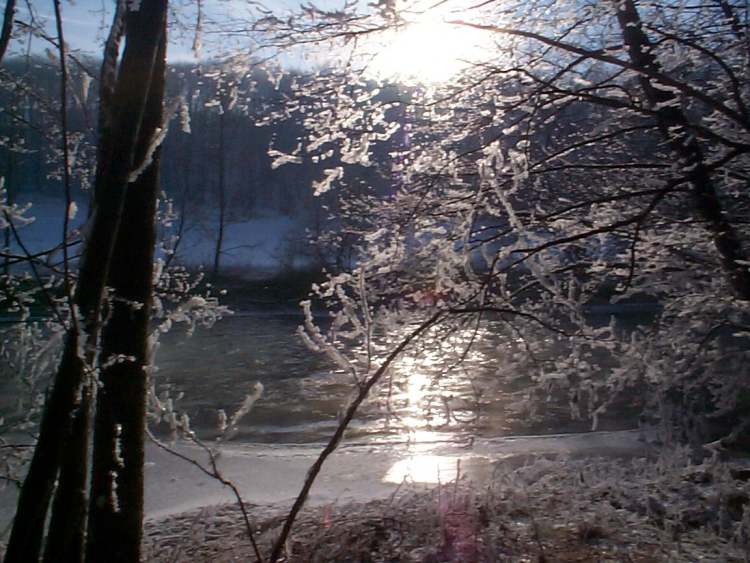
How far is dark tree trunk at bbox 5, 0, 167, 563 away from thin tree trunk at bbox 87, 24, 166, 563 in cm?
86

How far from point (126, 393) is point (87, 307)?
1234mm

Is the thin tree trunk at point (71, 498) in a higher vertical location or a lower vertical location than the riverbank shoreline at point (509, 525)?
higher

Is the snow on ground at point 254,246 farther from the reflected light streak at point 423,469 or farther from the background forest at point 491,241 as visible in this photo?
the background forest at point 491,241

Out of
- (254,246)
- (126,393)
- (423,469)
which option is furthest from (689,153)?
(254,246)

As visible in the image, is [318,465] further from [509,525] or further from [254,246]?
[254,246]

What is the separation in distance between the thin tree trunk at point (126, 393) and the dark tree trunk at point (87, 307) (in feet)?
2.83

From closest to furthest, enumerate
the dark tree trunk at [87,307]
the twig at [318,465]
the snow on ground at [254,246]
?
the twig at [318,465] < the dark tree trunk at [87,307] < the snow on ground at [254,246]

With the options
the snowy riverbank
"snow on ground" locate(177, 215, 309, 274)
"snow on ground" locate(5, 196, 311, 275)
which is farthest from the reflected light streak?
"snow on ground" locate(177, 215, 309, 274)

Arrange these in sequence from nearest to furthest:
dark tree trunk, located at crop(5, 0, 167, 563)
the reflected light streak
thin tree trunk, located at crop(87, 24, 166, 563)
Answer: dark tree trunk, located at crop(5, 0, 167, 563) → thin tree trunk, located at crop(87, 24, 166, 563) → the reflected light streak

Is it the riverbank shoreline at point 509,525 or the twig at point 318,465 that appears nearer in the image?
the twig at point 318,465

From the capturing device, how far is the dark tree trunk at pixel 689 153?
16.8 ft

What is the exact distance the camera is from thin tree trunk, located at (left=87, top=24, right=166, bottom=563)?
3.60 meters

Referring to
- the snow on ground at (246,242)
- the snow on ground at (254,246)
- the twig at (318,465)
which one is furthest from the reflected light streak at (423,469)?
the snow on ground at (254,246)

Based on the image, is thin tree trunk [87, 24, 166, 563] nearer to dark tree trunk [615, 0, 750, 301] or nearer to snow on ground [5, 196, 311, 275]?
dark tree trunk [615, 0, 750, 301]
